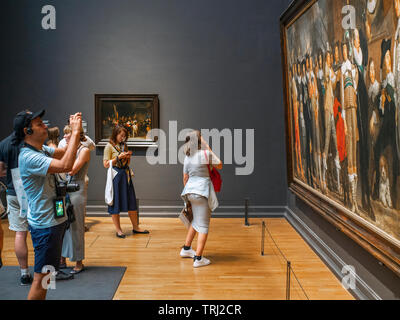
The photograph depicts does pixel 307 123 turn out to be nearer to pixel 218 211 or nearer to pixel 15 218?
pixel 218 211

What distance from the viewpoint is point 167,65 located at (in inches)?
395

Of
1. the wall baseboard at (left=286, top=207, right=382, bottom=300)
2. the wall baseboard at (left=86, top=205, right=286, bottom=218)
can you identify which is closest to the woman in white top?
the wall baseboard at (left=286, top=207, right=382, bottom=300)

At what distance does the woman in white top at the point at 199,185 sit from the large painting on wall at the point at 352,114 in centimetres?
173

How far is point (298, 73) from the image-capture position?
7621 mm

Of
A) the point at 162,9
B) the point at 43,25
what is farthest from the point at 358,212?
the point at 43,25

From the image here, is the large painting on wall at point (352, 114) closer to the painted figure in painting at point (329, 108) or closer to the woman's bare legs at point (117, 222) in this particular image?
the painted figure in painting at point (329, 108)

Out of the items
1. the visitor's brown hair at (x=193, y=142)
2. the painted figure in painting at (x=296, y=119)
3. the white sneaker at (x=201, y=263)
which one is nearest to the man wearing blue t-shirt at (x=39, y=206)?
the visitor's brown hair at (x=193, y=142)

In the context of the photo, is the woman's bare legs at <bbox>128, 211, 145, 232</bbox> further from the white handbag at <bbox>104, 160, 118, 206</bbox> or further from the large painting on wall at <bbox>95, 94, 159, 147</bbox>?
the large painting on wall at <bbox>95, 94, 159, 147</bbox>

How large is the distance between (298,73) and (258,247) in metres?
3.23

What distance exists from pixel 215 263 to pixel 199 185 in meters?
1.31

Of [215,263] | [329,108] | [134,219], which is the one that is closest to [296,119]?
[329,108]

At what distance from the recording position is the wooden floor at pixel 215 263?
5.49 meters
